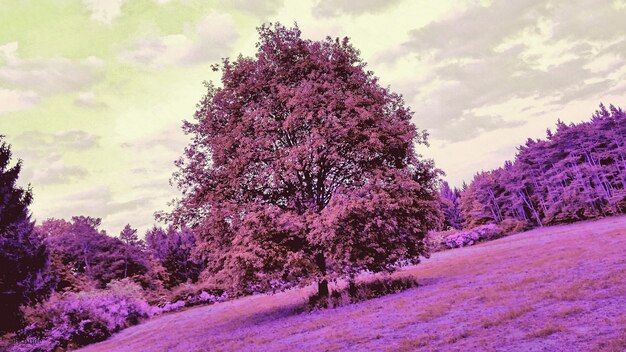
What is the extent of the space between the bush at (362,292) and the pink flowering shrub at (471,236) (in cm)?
3378

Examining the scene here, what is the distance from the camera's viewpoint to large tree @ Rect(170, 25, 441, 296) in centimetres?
1541

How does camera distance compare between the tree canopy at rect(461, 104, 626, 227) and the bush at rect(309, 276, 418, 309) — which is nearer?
the bush at rect(309, 276, 418, 309)

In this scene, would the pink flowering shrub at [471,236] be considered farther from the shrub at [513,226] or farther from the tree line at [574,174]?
the tree line at [574,174]

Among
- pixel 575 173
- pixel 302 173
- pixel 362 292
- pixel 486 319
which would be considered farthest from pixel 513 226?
pixel 486 319

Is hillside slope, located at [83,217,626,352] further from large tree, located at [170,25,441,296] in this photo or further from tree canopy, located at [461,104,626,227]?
tree canopy, located at [461,104,626,227]

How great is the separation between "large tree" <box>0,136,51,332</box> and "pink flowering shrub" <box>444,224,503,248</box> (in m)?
40.5

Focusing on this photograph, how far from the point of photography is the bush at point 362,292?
1655 centimetres

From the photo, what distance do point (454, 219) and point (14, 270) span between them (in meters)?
89.2

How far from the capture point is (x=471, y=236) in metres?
49.9

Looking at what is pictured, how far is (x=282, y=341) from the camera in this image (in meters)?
10.9

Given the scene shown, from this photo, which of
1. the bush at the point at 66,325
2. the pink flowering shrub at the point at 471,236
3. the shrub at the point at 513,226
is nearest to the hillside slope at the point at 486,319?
the bush at the point at 66,325

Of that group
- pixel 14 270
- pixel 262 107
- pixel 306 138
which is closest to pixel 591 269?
pixel 306 138

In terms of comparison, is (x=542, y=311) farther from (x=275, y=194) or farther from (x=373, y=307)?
(x=275, y=194)

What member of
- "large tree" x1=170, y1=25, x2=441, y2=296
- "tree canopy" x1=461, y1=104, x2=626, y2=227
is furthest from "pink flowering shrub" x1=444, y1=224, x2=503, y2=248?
"large tree" x1=170, y1=25, x2=441, y2=296
